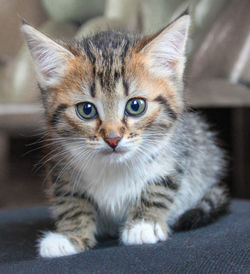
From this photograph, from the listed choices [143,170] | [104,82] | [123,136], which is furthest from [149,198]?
[104,82]

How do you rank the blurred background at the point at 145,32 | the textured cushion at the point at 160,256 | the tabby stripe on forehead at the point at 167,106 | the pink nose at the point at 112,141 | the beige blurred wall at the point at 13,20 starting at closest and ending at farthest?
the textured cushion at the point at 160,256, the pink nose at the point at 112,141, the tabby stripe on forehead at the point at 167,106, the blurred background at the point at 145,32, the beige blurred wall at the point at 13,20

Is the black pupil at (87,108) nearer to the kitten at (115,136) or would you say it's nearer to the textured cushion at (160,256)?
the kitten at (115,136)

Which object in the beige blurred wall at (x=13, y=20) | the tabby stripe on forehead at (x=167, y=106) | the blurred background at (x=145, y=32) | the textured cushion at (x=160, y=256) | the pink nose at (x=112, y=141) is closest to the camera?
the textured cushion at (x=160, y=256)

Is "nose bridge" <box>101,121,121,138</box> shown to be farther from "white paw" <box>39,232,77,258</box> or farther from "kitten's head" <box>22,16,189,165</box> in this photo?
"white paw" <box>39,232,77,258</box>

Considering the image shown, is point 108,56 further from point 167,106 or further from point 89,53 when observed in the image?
point 167,106

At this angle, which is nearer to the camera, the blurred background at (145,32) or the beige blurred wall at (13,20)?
the blurred background at (145,32)

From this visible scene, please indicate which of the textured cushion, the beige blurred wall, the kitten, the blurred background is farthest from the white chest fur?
the beige blurred wall

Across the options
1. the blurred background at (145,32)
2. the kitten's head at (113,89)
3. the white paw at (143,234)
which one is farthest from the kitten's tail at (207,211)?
the blurred background at (145,32)
